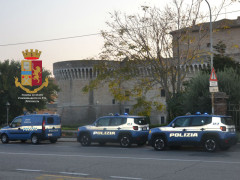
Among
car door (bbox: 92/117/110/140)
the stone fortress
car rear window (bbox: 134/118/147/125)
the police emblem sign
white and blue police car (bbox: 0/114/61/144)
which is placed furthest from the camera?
the stone fortress

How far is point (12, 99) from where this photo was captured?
48.6 metres

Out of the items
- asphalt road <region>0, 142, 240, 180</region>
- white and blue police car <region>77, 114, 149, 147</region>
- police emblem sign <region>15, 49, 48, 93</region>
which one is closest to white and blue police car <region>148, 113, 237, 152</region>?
white and blue police car <region>77, 114, 149, 147</region>

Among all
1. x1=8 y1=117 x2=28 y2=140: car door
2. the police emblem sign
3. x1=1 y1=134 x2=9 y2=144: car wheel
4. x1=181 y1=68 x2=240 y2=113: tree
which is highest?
the police emblem sign

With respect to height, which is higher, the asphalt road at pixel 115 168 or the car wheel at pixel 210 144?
the car wheel at pixel 210 144

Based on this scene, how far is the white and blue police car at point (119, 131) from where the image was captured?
819 inches

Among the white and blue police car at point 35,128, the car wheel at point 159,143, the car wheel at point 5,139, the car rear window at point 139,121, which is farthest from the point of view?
the car wheel at point 5,139

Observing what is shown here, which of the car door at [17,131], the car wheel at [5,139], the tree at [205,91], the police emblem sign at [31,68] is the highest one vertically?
the police emblem sign at [31,68]

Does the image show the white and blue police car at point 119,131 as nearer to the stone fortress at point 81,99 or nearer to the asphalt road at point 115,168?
the asphalt road at point 115,168

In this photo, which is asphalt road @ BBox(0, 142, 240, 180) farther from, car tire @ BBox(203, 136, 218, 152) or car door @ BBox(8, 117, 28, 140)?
car door @ BBox(8, 117, 28, 140)

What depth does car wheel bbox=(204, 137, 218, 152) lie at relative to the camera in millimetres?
17109

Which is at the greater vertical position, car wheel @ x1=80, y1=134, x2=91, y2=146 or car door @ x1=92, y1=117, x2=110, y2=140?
car door @ x1=92, y1=117, x2=110, y2=140

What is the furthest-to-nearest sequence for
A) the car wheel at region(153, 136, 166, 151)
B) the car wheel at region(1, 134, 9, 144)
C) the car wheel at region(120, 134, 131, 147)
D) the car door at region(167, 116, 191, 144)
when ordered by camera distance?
the car wheel at region(1, 134, 9, 144), the car wheel at region(120, 134, 131, 147), the car wheel at region(153, 136, 166, 151), the car door at region(167, 116, 191, 144)

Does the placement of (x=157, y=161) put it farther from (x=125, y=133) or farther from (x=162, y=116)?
(x=162, y=116)

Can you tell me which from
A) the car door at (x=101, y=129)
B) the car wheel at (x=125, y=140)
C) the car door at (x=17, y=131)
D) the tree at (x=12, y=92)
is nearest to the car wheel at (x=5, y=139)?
the car door at (x=17, y=131)
